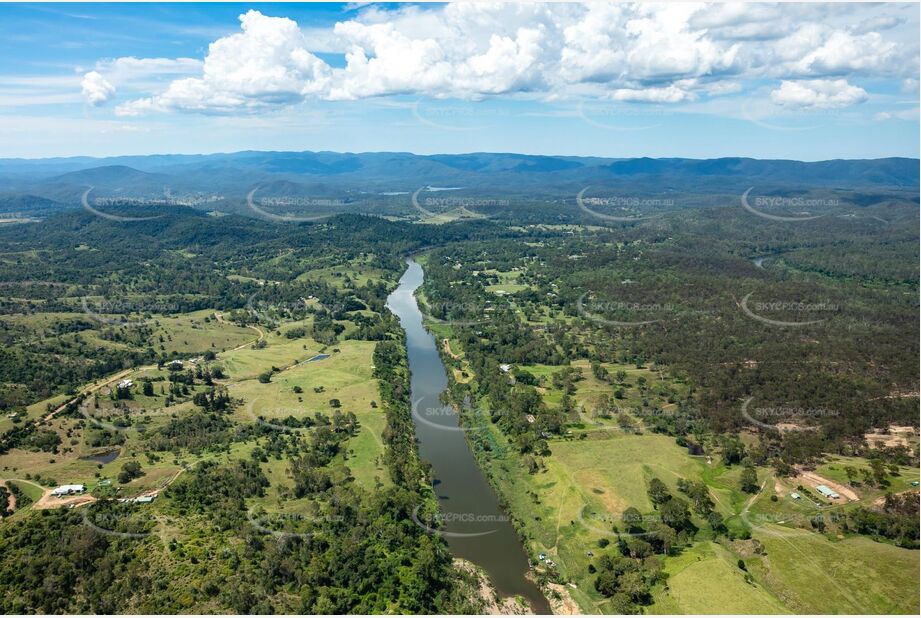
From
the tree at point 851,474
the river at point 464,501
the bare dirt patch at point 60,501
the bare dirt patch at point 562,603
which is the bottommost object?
the river at point 464,501

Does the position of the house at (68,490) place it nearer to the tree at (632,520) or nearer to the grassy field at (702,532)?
the grassy field at (702,532)

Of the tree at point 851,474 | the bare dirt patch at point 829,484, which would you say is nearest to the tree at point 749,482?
the bare dirt patch at point 829,484

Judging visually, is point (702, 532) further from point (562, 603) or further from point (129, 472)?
point (129, 472)

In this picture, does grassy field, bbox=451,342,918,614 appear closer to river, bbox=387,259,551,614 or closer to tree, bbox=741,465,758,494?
tree, bbox=741,465,758,494

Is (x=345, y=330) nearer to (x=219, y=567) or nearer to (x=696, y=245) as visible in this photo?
(x=219, y=567)

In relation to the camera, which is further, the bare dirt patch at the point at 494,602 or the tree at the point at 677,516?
the tree at the point at 677,516

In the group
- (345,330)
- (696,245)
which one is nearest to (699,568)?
(345,330)
